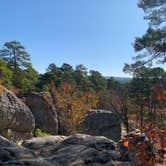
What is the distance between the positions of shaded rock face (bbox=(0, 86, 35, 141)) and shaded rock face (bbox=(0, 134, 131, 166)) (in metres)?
5.30

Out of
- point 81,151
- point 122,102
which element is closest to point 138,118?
point 122,102

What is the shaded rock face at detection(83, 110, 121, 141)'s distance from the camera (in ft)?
51.6

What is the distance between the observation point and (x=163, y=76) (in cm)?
1895

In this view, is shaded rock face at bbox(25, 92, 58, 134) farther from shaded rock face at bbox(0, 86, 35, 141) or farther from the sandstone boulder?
the sandstone boulder

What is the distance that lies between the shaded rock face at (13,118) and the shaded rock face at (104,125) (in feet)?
12.3

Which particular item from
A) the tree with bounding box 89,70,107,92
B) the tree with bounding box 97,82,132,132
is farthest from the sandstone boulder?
the tree with bounding box 89,70,107,92

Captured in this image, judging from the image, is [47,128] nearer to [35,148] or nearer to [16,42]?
[35,148]

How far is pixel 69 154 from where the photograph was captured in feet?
15.2

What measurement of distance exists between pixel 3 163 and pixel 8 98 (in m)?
8.06

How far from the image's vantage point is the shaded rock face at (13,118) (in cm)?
1121

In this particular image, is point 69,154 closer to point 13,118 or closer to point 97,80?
point 13,118

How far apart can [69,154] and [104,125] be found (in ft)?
37.2

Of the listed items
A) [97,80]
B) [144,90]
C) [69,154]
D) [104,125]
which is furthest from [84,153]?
[97,80]

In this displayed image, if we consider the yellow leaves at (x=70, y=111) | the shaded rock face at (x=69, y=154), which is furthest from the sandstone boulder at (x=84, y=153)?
the yellow leaves at (x=70, y=111)
